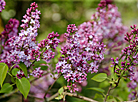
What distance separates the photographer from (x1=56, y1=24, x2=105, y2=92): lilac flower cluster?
745 millimetres

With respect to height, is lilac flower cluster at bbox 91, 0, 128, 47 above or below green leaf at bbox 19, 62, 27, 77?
above

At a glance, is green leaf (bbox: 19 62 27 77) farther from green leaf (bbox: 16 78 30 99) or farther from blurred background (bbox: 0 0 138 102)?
blurred background (bbox: 0 0 138 102)

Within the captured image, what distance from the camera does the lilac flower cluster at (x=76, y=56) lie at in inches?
29.3

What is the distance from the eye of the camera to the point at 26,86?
0.75 meters

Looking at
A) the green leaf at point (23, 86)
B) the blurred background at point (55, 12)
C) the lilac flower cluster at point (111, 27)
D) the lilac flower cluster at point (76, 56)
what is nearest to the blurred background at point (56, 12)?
the blurred background at point (55, 12)

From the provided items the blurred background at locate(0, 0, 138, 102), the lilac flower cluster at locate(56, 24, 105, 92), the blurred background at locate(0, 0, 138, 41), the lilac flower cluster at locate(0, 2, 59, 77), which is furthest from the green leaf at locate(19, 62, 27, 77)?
the blurred background at locate(0, 0, 138, 41)

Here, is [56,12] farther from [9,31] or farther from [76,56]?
[76,56]

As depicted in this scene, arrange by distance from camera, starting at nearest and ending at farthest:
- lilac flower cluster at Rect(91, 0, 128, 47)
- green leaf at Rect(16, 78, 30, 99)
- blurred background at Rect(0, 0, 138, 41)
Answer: green leaf at Rect(16, 78, 30, 99)
lilac flower cluster at Rect(91, 0, 128, 47)
blurred background at Rect(0, 0, 138, 41)

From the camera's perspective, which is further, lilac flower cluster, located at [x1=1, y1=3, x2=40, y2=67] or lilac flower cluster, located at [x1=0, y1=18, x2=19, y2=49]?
lilac flower cluster, located at [x1=0, y1=18, x2=19, y2=49]

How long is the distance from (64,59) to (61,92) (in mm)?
145

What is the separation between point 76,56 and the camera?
0.75 metres

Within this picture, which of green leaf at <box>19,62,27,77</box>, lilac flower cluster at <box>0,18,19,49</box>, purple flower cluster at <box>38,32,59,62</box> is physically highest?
lilac flower cluster at <box>0,18,19,49</box>

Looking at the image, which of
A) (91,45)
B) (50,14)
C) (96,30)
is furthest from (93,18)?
(50,14)

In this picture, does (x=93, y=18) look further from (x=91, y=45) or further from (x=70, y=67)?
(x=70, y=67)
